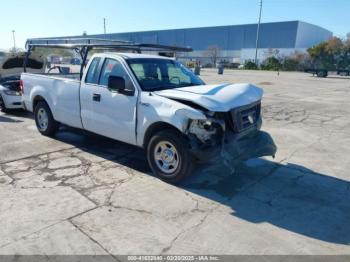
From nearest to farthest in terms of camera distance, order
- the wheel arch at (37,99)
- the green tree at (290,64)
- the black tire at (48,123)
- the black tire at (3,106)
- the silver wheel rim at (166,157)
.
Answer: the silver wheel rim at (166,157)
the black tire at (48,123)
the wheel arch at (37,99)
the black tire at (3,106)
the green tree at (290,64)

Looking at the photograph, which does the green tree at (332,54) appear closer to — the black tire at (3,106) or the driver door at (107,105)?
the black tire at (3,106)

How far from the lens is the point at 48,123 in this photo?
21.9ft

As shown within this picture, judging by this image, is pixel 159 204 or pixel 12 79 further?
pixel 12 79

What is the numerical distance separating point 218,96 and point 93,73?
243 centimetres

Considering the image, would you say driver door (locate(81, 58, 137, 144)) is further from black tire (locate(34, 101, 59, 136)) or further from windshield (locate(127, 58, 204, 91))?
black tire (locate(34, 101, 59, 136))

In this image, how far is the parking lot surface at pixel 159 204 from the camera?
10.4ft

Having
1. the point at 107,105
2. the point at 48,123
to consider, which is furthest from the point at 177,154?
the point at 48,123

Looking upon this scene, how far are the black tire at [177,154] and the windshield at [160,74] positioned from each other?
33.3 inches

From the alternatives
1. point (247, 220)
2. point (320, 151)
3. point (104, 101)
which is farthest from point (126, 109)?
point (320, 151)

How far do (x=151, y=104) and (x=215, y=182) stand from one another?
153 cm

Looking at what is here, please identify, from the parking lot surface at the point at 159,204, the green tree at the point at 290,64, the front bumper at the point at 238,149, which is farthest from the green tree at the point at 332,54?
the front bumper at the point at 238,149

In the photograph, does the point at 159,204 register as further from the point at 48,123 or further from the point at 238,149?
the point at 48,123

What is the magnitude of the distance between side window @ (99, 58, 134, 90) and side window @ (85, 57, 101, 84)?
6.3 inches

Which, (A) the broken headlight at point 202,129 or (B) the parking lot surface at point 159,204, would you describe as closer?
(B) the parking lot surface at point 159,204
